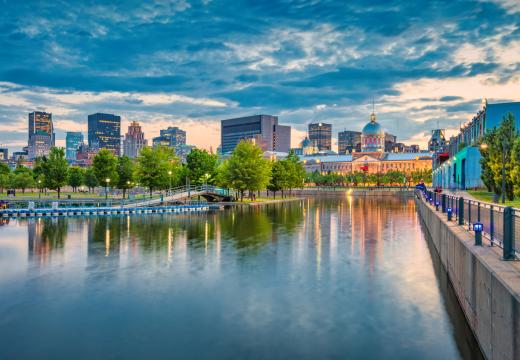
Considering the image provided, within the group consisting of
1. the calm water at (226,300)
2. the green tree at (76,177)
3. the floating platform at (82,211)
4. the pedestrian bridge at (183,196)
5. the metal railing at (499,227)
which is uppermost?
the green tree at (76,177)

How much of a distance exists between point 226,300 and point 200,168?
87885 mm

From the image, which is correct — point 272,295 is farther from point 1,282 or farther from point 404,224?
point 404,224

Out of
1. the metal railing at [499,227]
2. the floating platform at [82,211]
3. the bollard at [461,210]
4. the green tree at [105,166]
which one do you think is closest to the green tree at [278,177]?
the green tree at [105,166]

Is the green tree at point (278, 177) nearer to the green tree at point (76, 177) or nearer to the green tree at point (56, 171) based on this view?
the green tree at point (56, 171)

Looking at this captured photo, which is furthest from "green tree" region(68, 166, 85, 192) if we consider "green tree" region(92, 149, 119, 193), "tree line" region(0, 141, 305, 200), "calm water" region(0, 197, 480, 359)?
"calm water" region(0, 197, 480, 359)

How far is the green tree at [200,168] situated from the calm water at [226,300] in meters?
65.9

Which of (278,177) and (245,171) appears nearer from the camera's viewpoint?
(245,171)

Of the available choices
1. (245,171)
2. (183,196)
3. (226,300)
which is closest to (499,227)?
(226,300)

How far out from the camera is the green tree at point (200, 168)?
108 m

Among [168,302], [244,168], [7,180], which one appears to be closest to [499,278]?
[168,302]

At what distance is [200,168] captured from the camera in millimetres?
108812

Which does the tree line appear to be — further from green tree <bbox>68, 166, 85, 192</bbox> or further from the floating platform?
green tree <bbox>68, 166, 85, 192</bbox>

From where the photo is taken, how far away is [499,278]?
494 inches

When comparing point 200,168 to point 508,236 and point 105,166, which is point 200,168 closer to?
point 105,166
